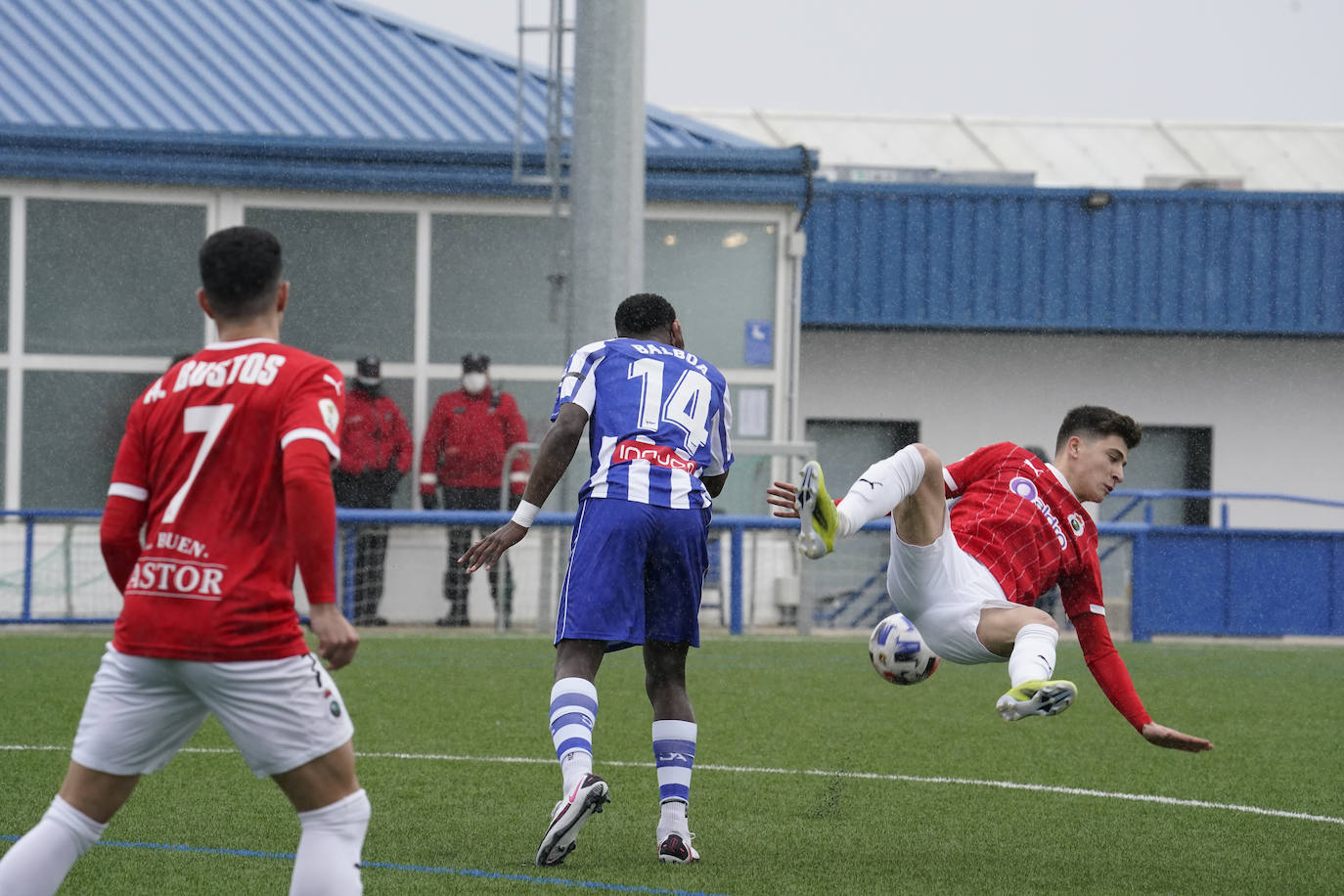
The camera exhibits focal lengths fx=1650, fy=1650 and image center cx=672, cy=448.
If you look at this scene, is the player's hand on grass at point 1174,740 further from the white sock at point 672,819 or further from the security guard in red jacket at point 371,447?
the security guard in red jacket at point 371,447

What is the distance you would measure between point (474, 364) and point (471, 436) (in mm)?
665

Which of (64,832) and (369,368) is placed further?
(369,368)

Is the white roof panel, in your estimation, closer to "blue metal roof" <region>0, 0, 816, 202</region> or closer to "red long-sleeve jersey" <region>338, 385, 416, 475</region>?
"blue metal roof" <region>0, 0, 816, 202</region>

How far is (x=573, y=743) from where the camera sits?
5.30m

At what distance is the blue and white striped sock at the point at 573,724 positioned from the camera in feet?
17.2

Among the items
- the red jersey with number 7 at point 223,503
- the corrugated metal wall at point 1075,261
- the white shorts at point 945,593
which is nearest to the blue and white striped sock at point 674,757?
the white shorts at point 945,593

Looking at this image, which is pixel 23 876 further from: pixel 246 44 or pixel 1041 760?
pixel 246 44

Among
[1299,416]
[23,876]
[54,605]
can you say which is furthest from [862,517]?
[1299,416]

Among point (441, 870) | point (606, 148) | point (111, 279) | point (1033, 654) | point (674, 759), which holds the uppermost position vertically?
point (606, 148)

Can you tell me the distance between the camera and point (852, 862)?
543cm

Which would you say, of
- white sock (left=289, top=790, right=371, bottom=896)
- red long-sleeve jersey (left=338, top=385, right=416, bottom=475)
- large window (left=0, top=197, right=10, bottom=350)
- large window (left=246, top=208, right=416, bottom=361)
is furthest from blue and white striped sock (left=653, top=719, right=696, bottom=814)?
large window (left=0, top=197, right=10, bottom=350)

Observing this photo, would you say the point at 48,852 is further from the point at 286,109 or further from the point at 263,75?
the point at 263,75

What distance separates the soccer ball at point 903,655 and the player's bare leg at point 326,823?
284 cm

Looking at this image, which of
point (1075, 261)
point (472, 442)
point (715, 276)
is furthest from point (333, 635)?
point (1075, 261)
